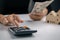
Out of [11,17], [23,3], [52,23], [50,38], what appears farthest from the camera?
[23,3]

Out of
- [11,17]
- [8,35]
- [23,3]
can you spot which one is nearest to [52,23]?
[11,17]

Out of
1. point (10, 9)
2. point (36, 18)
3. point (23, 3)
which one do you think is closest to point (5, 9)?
point (10, 9)

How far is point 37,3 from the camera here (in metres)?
1.08

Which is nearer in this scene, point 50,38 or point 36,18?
point 50,38

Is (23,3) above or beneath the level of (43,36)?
above

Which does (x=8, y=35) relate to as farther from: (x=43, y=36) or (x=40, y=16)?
(x=40, y=16)

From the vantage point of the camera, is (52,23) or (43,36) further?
(52,23)

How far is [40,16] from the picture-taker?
1.19m

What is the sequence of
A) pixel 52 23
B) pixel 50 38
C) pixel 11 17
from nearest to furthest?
pixel 50 38
pixel 11 17
pixel 52 23

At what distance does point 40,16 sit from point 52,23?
12 centimetres

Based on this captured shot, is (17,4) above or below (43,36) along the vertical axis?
above

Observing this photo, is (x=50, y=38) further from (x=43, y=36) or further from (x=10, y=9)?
(x=10, y=9)

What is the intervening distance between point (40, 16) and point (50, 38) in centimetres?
43

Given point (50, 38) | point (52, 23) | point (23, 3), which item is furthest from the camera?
point (23, 3)
